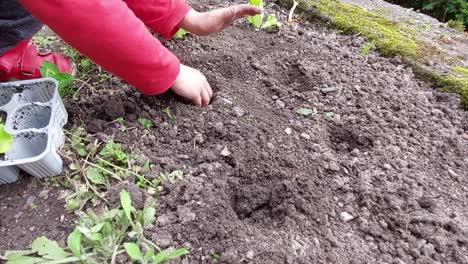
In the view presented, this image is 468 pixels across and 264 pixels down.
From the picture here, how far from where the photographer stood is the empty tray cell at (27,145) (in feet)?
3.61

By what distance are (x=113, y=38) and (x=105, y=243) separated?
1.64ft

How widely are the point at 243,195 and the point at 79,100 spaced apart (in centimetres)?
63

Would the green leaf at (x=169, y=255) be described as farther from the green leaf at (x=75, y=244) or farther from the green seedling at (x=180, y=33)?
the green seedling at (x=180, y=33)

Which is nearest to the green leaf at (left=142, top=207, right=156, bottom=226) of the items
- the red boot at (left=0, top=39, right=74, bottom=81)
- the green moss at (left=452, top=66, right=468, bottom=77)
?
the red boot at (left=0, top=39, right=74, bottom=81)

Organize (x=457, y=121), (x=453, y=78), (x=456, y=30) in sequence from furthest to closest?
(x=456, y=30) < (x=453, y=78) < (x=457, y=121)

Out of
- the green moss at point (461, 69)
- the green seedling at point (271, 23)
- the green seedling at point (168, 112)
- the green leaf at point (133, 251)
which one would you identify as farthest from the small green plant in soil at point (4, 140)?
the green moss at point (461, 69)

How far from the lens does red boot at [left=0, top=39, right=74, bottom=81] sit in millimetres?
1482

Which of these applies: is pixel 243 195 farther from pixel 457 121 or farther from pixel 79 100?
pixel 457 121

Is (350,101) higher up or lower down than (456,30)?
lower down

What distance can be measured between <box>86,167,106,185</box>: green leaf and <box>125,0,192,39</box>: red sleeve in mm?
610

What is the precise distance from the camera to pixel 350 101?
1.40 meters

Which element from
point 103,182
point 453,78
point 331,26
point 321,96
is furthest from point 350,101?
point 103,182

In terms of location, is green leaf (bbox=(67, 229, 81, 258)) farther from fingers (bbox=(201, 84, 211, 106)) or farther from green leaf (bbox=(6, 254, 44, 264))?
fingers (bbox=(201, 84, 211, 106))

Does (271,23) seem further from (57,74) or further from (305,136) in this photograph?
(57,74)
